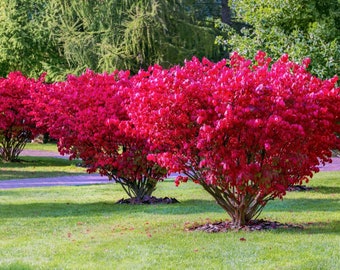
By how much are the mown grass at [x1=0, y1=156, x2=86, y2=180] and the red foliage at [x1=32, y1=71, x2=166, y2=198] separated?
715cm

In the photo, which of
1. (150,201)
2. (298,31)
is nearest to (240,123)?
(150,201)

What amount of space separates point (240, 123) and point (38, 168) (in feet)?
52.9

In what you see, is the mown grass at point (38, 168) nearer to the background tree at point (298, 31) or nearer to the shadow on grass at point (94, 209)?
the shadow on grass at point (94, 209)

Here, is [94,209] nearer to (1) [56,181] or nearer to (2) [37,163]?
(1) [56,181]

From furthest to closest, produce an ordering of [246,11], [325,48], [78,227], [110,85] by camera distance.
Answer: [246,11], [325,48], [110,85], [78,227]

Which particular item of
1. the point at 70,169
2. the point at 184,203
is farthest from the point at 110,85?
the point at 70,169

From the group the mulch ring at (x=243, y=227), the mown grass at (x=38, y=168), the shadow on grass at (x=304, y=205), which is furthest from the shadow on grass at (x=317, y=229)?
the mown grass at (x=38, y=168)

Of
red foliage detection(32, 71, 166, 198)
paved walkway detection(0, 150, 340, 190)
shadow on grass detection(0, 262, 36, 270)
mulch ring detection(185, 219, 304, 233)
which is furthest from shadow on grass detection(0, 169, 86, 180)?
shadow on grass detection(0, 262, 36, 270)

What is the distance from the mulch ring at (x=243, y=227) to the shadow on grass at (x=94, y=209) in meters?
1.96

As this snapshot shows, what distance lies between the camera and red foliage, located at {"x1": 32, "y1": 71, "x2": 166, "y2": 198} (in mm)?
13305

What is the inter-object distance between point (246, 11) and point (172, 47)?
1356 centimetres

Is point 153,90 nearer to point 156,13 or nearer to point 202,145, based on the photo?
point 202,145

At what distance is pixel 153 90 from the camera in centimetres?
964

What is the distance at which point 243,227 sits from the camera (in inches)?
398
